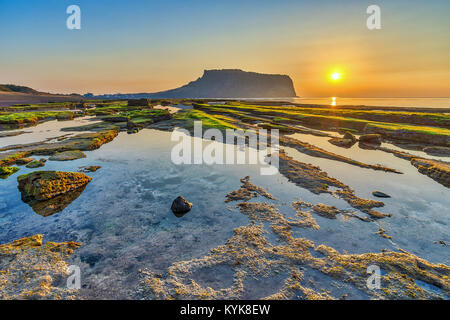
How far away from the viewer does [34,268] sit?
7.65 meters

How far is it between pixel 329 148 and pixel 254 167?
48.8 feet

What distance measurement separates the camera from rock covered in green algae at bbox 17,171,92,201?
1332 centimetres

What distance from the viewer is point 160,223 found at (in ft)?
36.3

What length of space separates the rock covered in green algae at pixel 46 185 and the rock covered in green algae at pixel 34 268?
16.5 feet

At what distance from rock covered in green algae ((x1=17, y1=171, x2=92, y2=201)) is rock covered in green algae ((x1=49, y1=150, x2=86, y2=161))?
781cm

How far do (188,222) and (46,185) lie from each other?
421 inches

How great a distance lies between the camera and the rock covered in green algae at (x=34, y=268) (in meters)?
6.66

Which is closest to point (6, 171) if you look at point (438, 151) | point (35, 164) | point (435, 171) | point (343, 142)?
point (35, 164)

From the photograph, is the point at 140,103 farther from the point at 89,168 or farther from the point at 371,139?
the point at 371,139

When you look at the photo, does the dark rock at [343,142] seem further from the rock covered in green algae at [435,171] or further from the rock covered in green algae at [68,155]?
the rock covered in green algae at [68,155]

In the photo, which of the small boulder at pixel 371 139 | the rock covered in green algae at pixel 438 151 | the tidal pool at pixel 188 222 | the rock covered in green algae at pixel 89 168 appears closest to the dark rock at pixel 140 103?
the tidal pool at pixel 188 222

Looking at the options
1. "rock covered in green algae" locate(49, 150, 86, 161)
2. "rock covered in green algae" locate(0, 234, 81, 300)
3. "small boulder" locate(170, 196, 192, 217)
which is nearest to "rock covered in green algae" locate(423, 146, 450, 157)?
"small boulder" locate(170, 196, 192, 217)

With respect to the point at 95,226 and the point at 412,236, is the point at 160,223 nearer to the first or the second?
the point at 95,226

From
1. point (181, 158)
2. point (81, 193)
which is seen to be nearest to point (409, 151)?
point (181, 158)
